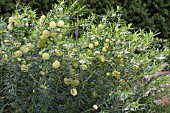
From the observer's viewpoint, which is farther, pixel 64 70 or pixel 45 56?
pixel 64 70

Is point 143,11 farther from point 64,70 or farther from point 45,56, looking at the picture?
point 45,56

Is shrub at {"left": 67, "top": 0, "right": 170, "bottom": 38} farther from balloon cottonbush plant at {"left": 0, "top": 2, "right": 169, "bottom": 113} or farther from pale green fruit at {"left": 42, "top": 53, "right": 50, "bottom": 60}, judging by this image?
pale green fruit at {"left": 42, "top": 53, "right": 50, "bottom": 60}

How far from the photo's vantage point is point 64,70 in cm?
267

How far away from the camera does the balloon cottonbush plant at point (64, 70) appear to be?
2605 millimetres

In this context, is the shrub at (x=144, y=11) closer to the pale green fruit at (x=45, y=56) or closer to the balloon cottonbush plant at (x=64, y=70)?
the balloon cottonbush plant at (x=64, y=70)

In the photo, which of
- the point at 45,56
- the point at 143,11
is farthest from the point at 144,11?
the point at 45,56

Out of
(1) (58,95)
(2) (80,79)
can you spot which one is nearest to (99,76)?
(2) (80,79)

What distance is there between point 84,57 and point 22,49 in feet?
1.58

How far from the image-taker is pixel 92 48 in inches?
108

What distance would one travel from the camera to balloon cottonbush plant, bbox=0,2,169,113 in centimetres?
261

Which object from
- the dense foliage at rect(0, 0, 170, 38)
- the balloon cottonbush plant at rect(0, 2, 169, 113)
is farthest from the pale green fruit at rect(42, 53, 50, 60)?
the dense foliage at rect(0, 0, 170, 38)

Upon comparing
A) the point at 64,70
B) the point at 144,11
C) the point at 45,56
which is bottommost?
the point at 144,11

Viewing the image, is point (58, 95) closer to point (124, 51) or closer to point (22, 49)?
point (22, 49)

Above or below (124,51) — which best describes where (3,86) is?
below
